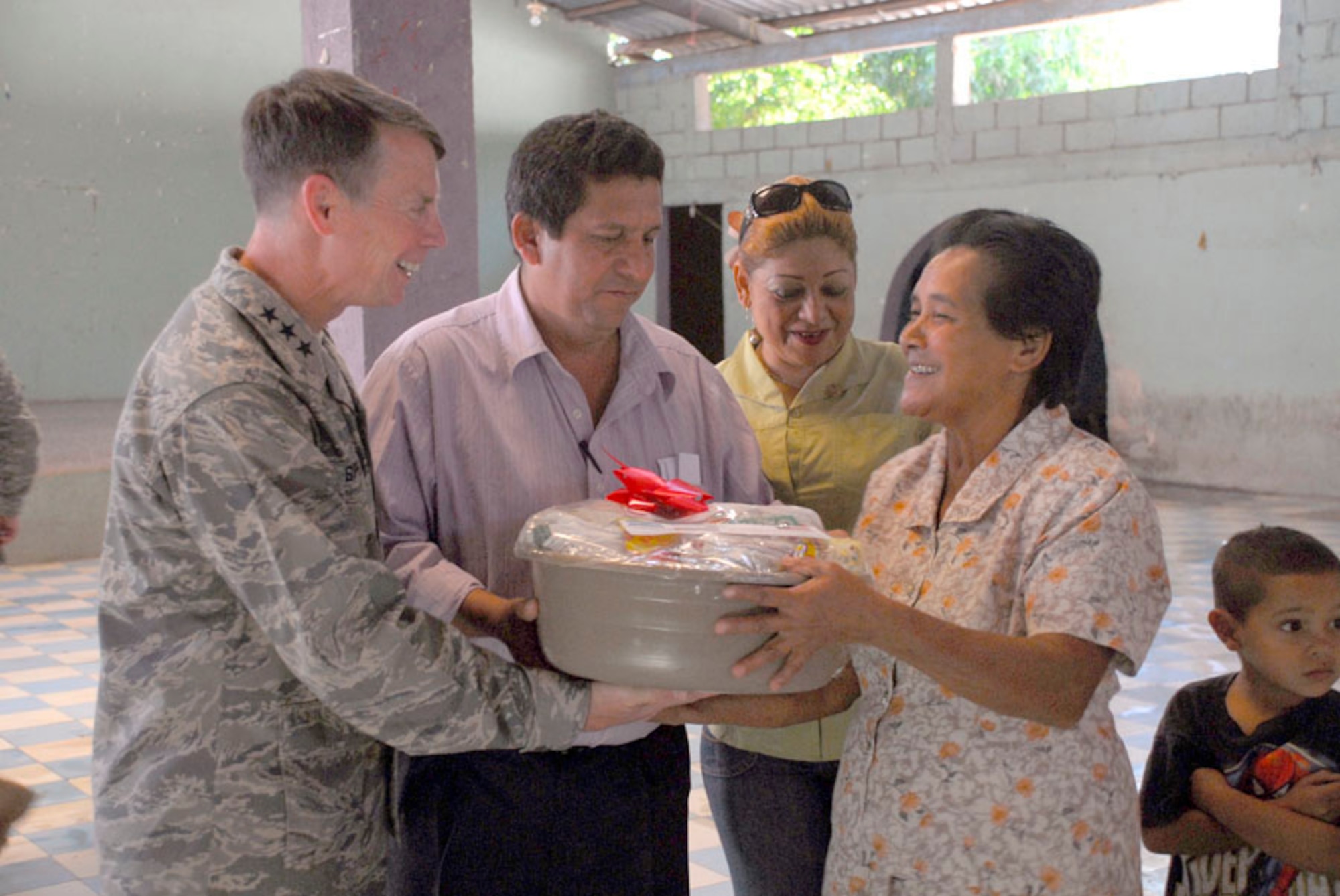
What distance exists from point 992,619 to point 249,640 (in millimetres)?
841

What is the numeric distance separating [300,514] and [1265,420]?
9.48m

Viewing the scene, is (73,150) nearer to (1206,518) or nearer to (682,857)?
(1206,518)

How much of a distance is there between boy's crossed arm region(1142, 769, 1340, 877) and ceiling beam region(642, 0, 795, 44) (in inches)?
406

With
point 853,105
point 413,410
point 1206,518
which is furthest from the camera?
point 853,105

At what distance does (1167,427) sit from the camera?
1029 cm

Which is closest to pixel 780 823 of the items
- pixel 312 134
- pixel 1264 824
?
pixel 1264 824

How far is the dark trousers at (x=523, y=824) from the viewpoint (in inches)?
70.4

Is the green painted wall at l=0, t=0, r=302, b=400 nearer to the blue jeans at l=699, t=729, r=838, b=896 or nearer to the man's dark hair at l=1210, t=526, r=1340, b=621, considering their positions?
the blue jeans at l=699, t=729, r=838, b=896

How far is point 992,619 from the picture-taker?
159 cm

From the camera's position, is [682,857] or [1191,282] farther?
[1191,282]

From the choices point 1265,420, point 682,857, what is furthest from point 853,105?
point 682,857

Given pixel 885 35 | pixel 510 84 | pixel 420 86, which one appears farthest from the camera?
pixel 510 84

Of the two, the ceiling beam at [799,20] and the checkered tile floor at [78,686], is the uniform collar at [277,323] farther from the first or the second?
the ceiling beam at [799,20]

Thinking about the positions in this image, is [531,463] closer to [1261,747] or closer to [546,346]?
[546,346]
